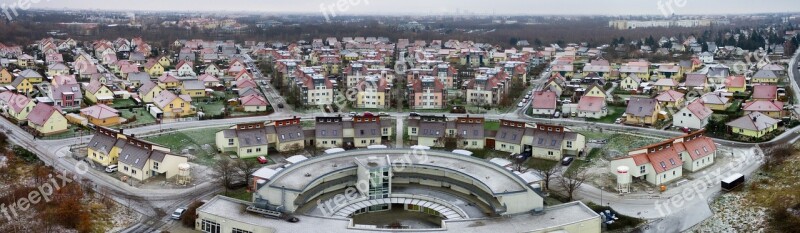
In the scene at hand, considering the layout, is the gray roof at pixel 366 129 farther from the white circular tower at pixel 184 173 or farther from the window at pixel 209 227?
the window at pixel 209 227

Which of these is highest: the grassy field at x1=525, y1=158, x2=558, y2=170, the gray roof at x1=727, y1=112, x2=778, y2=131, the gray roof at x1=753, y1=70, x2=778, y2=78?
the gray roof at x1=753, y1=70, x2=778, y2=78

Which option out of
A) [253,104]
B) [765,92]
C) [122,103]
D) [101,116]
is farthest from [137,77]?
[765,92]

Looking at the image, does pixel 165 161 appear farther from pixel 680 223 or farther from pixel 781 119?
pixel 781 119

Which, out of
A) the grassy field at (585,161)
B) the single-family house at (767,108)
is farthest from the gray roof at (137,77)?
the single-family house at (767,108)

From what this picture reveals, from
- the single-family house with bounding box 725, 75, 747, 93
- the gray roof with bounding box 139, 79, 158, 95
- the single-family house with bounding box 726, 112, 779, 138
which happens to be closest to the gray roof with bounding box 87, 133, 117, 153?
the gray roof with bounding box 139, 79, 158, 95

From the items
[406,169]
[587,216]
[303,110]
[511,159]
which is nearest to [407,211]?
[406,169]

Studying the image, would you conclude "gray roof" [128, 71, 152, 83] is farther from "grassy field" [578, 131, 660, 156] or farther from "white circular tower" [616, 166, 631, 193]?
"white circular tower" [616, 166, 631, 193]

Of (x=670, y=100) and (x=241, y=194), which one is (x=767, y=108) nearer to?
(x=670, y=100)
